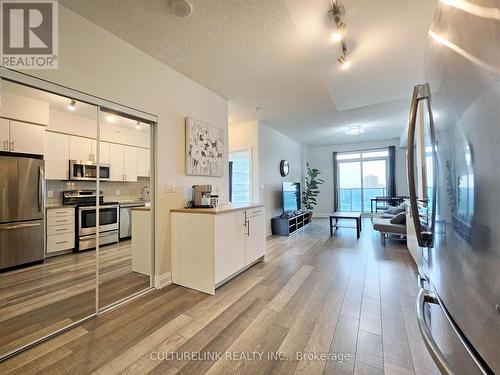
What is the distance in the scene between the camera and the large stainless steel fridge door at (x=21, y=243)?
1.88 metres

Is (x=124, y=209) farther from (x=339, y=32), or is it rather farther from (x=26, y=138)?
(x=339, y=32)

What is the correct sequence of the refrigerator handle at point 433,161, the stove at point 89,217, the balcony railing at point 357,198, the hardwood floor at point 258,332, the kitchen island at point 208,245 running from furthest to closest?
the balcony railing at point 357,198
the kitchen island at point 208,245
the stove at point 89,217
the hardwood floor at point 258,332
the refrigerator handle at point 433,161

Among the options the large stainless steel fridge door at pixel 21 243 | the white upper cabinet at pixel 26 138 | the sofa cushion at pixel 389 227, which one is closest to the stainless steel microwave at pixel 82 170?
the white upper cabinet at pixel 26 138

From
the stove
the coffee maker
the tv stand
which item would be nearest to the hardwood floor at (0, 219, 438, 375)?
the stove

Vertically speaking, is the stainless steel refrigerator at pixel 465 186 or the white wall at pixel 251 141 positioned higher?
the white wall at pixel 251 141

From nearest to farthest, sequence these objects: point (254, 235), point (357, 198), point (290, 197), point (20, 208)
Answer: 1. point (20, 208)
2. point (254, 235)
3. point (290, 197)
4. point (357, 198)

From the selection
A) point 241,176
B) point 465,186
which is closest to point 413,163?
point 465,186

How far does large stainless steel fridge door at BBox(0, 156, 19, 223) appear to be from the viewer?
1.79 m

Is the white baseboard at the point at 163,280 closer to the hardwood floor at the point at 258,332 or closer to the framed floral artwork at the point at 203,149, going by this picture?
the hardwood floor at the point at 258,332

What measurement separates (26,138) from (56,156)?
0.24 metres

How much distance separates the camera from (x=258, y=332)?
1653 millimetres

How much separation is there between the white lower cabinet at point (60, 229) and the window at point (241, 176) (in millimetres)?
3255

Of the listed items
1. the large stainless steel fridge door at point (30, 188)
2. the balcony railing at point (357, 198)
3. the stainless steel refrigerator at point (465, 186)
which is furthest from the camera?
the balcony railing at point (357, 198)

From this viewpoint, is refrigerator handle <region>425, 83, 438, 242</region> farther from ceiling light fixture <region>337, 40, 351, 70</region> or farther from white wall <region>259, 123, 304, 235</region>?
white wall <region>259, 123, 304, 235</region>
